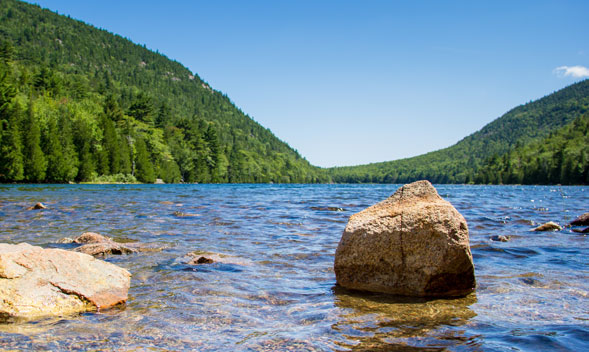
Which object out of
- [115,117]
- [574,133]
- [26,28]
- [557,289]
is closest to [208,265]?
[557,289]

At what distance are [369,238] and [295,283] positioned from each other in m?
1.63

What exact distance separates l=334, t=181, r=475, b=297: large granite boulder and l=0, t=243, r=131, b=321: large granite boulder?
379cm

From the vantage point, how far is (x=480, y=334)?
4.50 metres

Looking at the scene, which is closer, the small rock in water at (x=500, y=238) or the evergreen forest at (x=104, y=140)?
the small rock in water at (x=500, y=238)

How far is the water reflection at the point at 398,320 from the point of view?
13.9 feet

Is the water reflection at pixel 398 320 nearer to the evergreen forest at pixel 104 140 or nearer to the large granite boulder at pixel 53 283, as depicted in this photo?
the large granite boulder at pixel 53 283

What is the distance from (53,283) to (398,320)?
4.78 m

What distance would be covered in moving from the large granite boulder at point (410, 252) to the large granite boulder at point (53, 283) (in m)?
3.79

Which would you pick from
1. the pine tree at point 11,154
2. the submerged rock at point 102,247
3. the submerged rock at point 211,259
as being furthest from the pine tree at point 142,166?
the submerged rock at point 211,259

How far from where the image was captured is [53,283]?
5.39m

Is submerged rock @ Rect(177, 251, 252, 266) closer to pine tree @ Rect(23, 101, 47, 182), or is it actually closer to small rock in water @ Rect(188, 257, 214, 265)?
small rock in water @ Rect(188, 257, 214, 265)

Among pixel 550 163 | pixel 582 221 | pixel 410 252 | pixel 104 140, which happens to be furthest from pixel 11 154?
pixel 550 163

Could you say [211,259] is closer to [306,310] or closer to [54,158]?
[306,310]

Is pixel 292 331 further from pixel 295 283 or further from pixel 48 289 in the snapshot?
pixel 48 289
